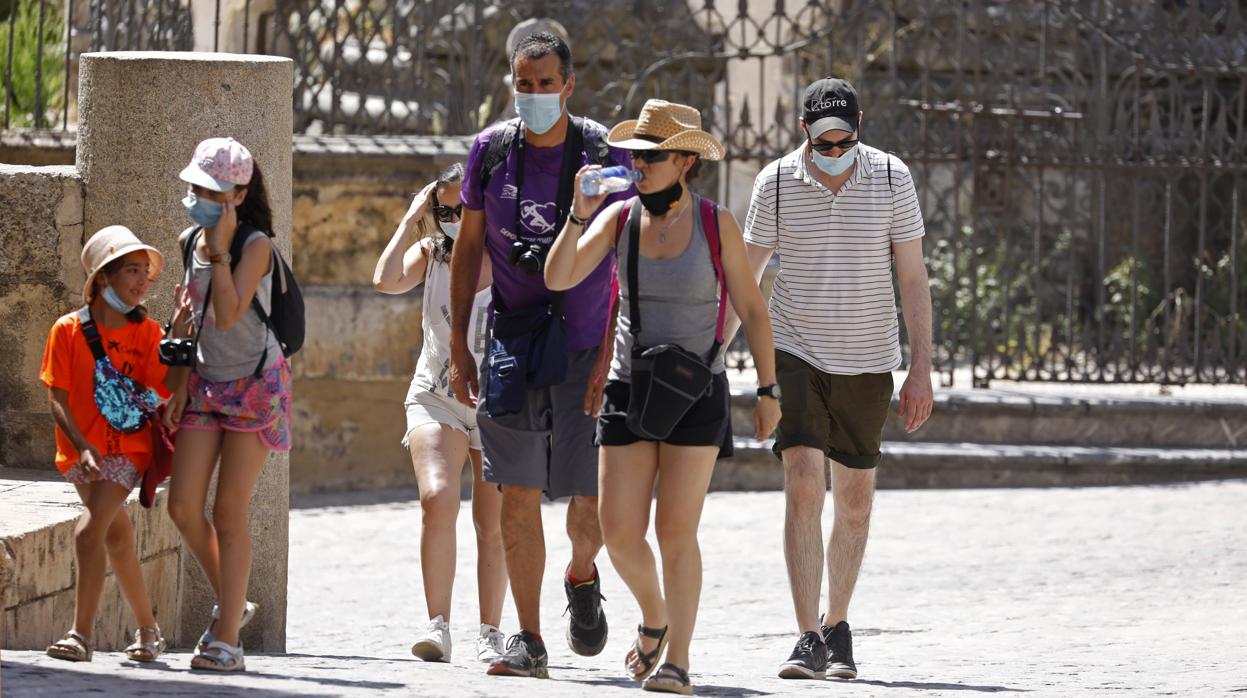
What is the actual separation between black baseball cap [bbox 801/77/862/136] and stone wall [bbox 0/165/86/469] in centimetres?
257

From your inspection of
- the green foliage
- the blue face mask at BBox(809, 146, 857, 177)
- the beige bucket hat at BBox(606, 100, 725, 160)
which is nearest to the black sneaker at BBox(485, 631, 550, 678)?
the beige bucket hat at BBox(606, 100, 725, 160)

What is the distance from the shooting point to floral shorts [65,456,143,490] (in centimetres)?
551

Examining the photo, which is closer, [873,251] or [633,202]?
[633,202]

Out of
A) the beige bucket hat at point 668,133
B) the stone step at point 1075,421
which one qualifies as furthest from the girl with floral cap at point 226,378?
the stone step at point 1075,421

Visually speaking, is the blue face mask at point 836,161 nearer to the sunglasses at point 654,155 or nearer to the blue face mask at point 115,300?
the sunglasses at point 654,155

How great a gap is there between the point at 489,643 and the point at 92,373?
1.47 meters

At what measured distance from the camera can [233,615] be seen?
5.59 meters

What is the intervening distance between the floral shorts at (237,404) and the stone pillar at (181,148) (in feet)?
4.11

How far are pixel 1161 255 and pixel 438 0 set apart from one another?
681 centimetres

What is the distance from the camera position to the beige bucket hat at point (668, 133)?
5340mm

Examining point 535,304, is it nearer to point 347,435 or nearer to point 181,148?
point 181,148

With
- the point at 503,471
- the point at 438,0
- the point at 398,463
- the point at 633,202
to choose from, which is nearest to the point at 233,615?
the point at 503,471

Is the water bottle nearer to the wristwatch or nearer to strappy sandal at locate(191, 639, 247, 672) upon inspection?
the wristwatch

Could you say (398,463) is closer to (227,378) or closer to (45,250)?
(45,250)
